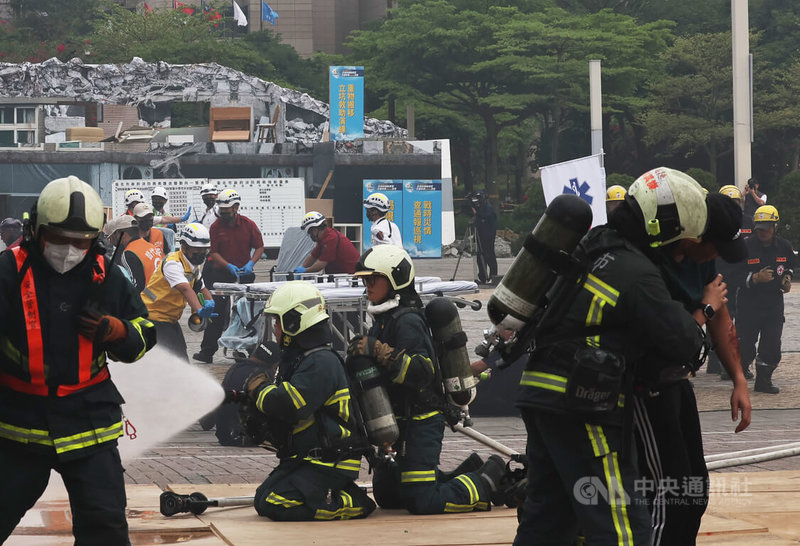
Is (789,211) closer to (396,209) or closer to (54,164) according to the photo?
(396,209)

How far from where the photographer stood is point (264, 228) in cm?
2927

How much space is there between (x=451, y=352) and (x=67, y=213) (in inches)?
121

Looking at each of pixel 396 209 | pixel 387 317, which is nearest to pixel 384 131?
pixel 396 209

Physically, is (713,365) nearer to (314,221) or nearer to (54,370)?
(314,221)

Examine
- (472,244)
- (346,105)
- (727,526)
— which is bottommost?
(727,526)

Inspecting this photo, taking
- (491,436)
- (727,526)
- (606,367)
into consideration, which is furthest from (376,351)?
(491,436)

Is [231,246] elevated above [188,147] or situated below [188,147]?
below

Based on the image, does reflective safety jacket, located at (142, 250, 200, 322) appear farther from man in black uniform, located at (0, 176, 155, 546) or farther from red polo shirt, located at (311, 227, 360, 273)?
man in black uniform, located at (0, 176, 155, 546)

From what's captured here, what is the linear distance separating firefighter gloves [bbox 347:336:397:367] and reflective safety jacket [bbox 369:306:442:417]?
0.13ft

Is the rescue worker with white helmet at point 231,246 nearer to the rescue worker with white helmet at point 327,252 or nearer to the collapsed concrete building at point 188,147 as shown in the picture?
the rescue worker with white helmet at point 327,252

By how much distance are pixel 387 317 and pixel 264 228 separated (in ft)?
73.3

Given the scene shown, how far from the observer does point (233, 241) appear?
14992 millimetres

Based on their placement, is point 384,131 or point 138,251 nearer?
point 138,251

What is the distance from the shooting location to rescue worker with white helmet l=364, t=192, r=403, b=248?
14.1 meters
